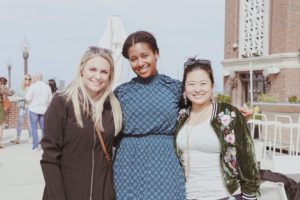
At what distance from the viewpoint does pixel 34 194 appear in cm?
499

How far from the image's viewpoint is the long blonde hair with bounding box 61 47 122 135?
6.68 ft

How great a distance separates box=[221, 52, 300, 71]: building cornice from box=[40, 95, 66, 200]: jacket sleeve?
16415mm

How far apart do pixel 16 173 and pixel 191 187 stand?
469 cm

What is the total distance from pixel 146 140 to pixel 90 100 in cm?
34

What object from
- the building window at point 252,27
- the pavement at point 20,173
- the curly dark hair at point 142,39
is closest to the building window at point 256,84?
the building window at point 252,27

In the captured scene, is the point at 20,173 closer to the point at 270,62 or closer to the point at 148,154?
the point at 148,154

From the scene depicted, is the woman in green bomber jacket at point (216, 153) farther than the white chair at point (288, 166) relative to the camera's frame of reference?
No

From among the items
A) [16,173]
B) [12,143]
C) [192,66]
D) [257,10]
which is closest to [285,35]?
[257,10]

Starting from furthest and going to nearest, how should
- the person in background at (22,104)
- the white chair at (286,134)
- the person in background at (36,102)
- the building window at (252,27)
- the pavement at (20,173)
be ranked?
the building window at (252,27)
the person in background at (22,104)
the person in background at (36,102)
the white chair at (286,134)
the pavement at (20,173)

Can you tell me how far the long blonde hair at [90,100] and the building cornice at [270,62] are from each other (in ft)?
53.1

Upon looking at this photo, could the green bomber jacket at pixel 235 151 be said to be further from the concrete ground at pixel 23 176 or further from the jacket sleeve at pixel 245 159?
the concrete ground at pixel 23 176

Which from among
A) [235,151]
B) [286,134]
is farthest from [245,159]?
[286,134]

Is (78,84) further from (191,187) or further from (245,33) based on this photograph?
(245,33)

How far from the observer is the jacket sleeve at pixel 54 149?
1.99m
